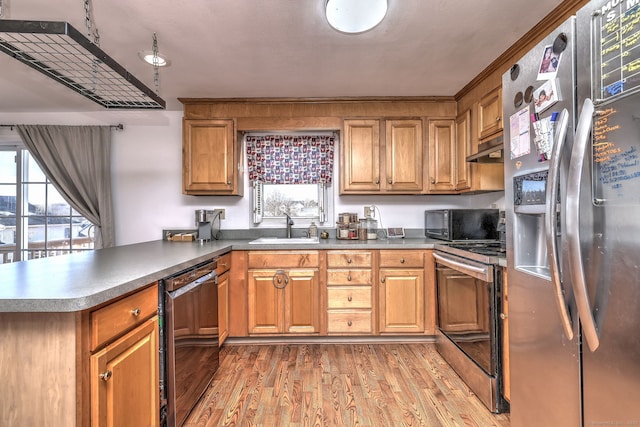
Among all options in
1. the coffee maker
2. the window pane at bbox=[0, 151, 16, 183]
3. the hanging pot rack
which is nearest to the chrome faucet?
the coffee maker

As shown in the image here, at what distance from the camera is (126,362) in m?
1.23

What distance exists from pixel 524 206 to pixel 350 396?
1.49 meters

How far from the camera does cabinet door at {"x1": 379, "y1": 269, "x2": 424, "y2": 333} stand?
2717 mm

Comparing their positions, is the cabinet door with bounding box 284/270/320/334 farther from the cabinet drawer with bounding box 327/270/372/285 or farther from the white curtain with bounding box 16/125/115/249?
the white curtain with bounding box 16/125/115/249

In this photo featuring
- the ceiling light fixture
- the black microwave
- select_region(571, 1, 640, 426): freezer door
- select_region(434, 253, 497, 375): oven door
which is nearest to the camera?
Result: select_region(571, 1, 640, 426): freezer door

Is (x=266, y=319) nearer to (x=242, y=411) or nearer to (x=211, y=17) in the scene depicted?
(x=242, y=411)

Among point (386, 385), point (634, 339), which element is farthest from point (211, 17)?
point (386, 385)

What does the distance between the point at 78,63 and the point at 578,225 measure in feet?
7.22

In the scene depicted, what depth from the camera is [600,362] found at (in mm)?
899

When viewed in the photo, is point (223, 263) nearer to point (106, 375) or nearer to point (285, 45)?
point (106, 375)

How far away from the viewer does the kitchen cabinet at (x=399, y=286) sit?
107 inches

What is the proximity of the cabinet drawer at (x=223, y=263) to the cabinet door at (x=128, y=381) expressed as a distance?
36.7 inches

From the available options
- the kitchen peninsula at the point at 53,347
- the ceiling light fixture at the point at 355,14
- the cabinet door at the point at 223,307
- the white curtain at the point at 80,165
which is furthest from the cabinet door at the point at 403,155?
the white curtain at the point at 80,165

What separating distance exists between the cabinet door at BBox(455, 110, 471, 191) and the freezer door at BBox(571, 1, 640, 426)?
1.88 metres
